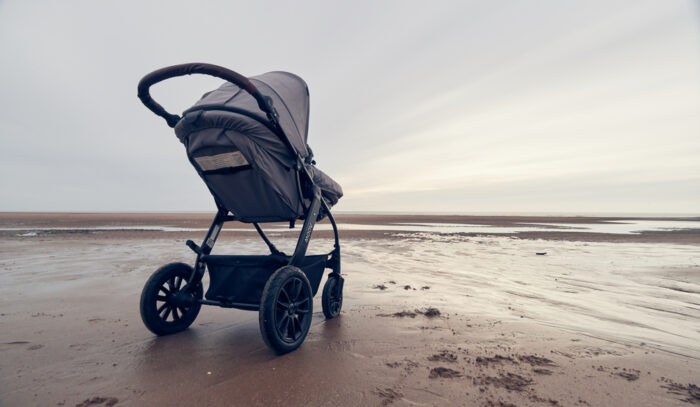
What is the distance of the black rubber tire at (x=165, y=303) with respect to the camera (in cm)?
319

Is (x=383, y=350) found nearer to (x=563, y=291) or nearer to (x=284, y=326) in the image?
(x=284, y=326)

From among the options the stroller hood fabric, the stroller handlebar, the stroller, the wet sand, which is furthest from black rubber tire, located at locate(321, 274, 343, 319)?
the stroller handlebar

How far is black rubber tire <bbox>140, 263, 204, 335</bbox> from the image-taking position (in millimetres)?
3193

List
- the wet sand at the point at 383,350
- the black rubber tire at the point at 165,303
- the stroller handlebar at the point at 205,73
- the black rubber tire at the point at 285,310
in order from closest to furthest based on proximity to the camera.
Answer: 1. the wet sand at the point at 383,350
2. the stroller handlebar at the point at 205,73
3. the black rubber tire at the point at 285,310
4. the black rubber tire at the point at 165,303

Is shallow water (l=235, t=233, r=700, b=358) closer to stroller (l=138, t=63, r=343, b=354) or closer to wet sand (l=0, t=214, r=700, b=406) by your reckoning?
wet sand (l=0, t=214, r=700, b=406)

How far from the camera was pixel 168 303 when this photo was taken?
348 cm

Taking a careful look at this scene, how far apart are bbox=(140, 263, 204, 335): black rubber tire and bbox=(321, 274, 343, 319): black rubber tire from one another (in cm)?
158

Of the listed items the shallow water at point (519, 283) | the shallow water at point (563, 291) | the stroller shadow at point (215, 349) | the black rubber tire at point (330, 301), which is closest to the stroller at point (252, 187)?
the stroller shadow at point (215, 349)

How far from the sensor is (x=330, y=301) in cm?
411

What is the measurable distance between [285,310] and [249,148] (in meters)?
1.61

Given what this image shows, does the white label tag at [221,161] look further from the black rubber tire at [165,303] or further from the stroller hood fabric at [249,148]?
the black rubber tire at [165,303]

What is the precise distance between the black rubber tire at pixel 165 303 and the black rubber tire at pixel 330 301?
1.58 metres

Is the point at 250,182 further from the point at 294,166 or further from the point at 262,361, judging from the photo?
the point at 262,361

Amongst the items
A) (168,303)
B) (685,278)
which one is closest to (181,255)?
(168,303)
